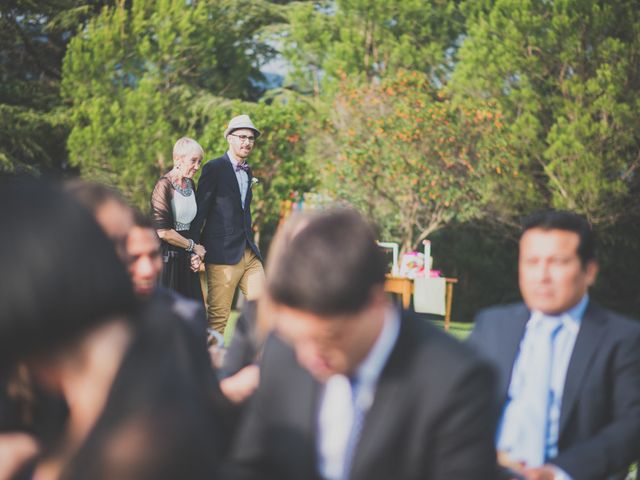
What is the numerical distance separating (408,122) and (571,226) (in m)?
14.9

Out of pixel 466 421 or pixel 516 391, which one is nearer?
pixel 466 421

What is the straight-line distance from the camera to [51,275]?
1407mm

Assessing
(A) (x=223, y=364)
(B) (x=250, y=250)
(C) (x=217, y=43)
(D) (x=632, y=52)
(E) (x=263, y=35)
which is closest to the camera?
(A) (x=223, y=364)

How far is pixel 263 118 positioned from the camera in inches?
725

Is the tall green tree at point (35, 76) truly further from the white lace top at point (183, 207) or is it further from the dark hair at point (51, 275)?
the dark hair at point (51, 275)

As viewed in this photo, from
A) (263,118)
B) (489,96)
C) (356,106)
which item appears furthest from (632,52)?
(263,118)

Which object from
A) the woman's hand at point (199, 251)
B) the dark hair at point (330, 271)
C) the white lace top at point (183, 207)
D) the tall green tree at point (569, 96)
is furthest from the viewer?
the tall green tree at point (569, 96)

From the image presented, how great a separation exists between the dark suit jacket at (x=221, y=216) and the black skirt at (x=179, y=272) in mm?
332

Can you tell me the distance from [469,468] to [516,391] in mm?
1265

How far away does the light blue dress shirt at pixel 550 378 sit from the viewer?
10.4 ft

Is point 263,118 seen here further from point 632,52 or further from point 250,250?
point 250,250

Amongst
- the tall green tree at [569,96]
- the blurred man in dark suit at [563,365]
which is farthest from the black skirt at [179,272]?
the tall green tree at [569,96]

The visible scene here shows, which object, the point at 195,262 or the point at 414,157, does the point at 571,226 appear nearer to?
the point at 195,262

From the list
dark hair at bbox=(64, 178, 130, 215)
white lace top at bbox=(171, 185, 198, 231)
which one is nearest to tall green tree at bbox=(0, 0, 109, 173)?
white lace top at bbox=(171, 185, 198, 231)
